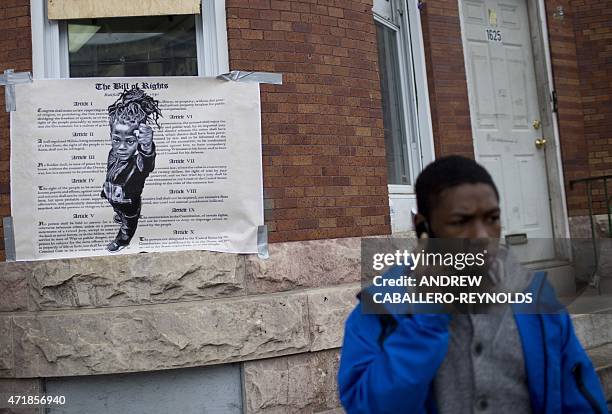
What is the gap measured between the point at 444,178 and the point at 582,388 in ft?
2.16

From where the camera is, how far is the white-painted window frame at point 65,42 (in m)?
4.37

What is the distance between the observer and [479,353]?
1.62m

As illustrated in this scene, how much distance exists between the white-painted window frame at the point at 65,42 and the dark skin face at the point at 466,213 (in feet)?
10.1

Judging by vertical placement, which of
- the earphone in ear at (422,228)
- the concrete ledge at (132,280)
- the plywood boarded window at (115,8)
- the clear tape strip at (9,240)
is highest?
→ the plywood boarded window at (115,8)

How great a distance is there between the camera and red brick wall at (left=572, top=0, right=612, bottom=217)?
684 centimetres

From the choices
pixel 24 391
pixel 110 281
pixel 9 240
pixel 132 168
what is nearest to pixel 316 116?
pixel 132 168

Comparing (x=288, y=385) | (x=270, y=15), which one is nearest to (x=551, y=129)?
(x=270, y=15)

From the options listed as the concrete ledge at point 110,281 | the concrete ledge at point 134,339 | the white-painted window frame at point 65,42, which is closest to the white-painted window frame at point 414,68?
the white-painted window frame at point 65,42

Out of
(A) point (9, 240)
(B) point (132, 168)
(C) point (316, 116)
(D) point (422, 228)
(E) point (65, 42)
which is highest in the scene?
(E) point (65, 42)

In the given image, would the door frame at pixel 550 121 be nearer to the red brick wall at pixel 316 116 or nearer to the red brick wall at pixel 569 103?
the red brick wall at pixel 569 103

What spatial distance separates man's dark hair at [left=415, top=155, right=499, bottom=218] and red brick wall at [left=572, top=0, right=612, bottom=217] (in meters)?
5.76

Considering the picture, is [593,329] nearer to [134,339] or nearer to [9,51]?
[134,339]

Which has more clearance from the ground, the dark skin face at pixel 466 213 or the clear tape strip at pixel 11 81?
the clear tape strip at pixel 11 81

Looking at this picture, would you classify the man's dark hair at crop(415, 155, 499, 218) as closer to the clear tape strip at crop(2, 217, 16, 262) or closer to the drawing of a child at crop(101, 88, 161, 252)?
the drawing of a child at crop(101, 88, 161, 252)
